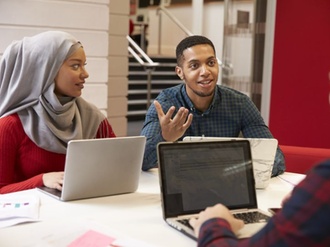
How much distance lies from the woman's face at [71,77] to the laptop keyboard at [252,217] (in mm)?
916

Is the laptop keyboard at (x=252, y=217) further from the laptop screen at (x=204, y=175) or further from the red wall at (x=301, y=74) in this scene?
the red wall at (x=301, y=74)

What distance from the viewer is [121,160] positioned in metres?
1.64

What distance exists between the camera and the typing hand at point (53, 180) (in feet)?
5.60

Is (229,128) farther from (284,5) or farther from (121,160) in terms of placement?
(284,5)

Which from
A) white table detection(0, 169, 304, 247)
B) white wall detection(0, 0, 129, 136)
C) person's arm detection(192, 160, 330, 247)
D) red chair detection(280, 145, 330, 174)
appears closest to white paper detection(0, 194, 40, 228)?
white table detection(0, 169, 304, 247)

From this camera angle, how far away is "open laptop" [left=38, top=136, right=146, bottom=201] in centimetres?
153

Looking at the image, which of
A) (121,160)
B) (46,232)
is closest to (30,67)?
(121,160)

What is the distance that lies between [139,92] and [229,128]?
4.88m

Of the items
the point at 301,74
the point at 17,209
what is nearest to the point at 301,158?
the point at 17,209

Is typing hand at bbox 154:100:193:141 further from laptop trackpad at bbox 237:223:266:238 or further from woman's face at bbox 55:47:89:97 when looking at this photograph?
laptop trackpad at bbox 237:223:266:238

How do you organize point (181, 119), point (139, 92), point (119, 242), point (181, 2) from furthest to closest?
point (181, 2), point (139, 92), point (181, 119), point (119, 242)

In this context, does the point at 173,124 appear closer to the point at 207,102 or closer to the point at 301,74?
the point at 207,102

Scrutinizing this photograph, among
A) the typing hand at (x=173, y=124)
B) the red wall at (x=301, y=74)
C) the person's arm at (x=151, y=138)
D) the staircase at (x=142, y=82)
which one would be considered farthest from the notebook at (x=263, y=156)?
the staircase at (x=142, y=82)

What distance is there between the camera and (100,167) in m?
1.59
